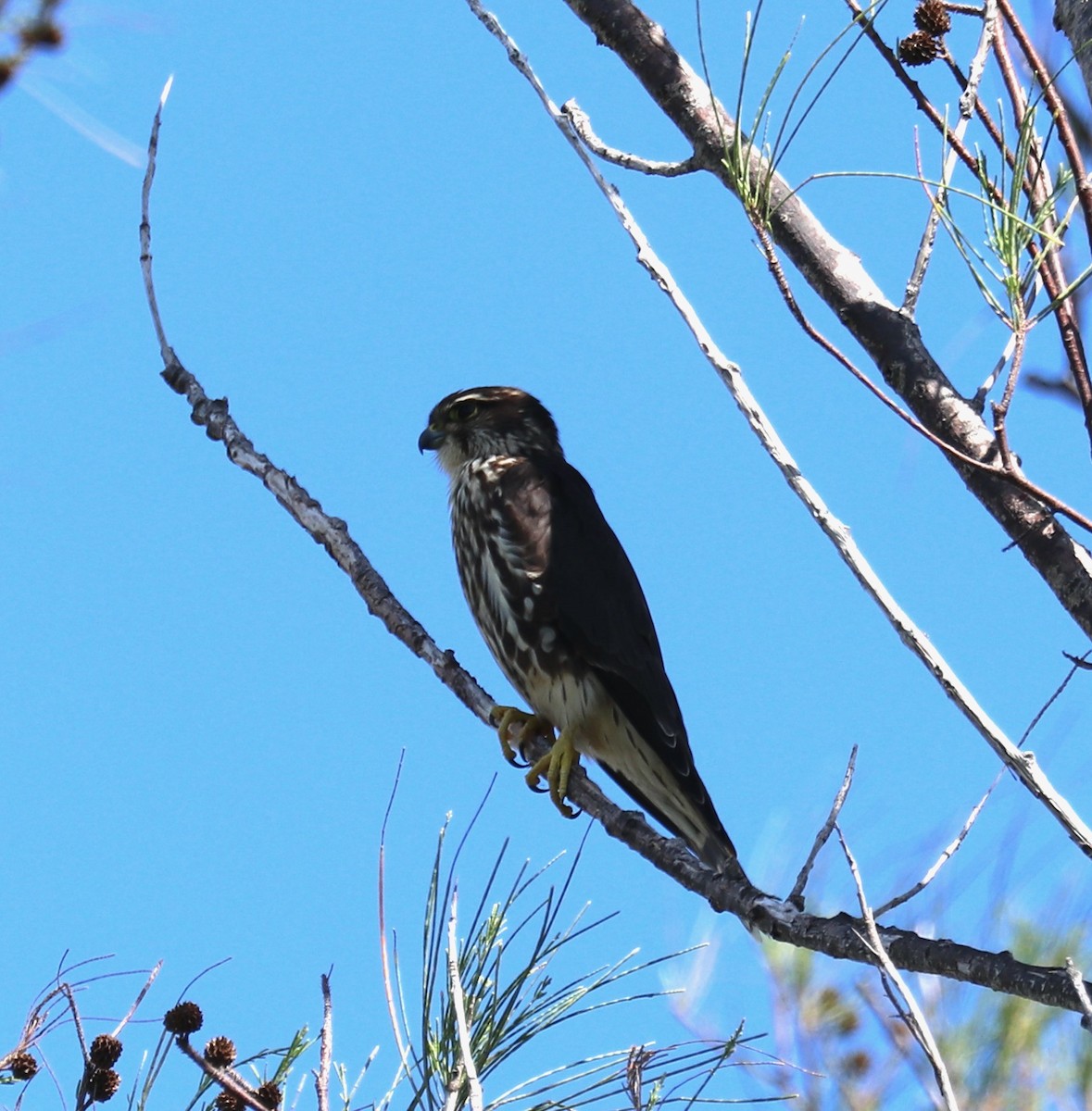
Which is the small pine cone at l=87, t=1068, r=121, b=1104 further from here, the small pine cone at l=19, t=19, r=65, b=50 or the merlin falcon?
the merlin falcon

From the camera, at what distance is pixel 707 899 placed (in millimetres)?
2143

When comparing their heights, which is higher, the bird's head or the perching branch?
the bird's head

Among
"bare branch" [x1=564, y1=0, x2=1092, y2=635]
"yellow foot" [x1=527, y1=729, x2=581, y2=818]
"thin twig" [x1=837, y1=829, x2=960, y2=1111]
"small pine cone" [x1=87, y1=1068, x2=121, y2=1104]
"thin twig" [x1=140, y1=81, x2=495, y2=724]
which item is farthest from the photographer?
"yellow foot" [x1=527, y1=729, x2=581, y2=818]

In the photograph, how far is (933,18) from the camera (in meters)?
2.17

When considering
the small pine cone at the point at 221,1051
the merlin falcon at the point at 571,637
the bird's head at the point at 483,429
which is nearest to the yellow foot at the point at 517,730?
the merlin falcon at the point at 571,637

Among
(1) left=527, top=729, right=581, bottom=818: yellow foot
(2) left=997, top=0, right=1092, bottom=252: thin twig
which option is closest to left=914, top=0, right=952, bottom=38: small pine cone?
(2) left=997, top=0, right=1092, bottom=252: thin twig

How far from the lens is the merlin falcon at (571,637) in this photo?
11.0 ft

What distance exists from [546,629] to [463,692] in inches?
27.5

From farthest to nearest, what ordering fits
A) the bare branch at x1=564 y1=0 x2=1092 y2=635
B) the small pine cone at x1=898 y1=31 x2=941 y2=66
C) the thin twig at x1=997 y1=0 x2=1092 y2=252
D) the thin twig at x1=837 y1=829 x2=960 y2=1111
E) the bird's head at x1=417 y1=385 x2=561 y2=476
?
the bird's head at x1=417 y1=385 x2=561 y2=476 → the small pine cone at x1=898 y1=31 x2=941 y2=66 → the bare branch at x1=564 y1=0 x2=1092 y2=635 → the thin twig at x1=997 y1=0 x2=1092 y2=252 → the thin twig at x1=837 y1=829 x2=960 y2=1111

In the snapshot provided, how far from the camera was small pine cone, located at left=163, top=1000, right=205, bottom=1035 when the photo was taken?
166cm

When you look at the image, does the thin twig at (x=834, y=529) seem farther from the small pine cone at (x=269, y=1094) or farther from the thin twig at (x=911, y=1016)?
the small pine cone at (x=269, y=1094)

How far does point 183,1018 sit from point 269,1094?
5.1 inches

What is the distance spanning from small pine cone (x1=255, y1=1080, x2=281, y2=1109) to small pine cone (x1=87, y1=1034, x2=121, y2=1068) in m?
0.17

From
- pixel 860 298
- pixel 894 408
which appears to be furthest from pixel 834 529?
pixel 860 298
